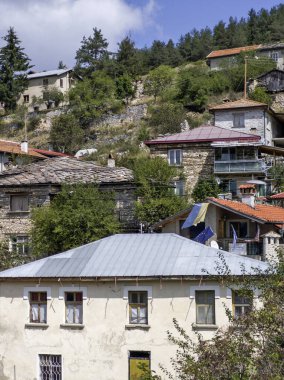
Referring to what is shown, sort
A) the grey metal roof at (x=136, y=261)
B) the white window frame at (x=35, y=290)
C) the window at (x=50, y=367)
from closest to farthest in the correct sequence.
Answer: the grey metal roof at (x=136, y=261) < the window at (x=50, y=367) < the white window frame at (x=35, y=290)

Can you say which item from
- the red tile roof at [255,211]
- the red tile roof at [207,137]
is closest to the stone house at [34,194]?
the red tile roof at [207,137]

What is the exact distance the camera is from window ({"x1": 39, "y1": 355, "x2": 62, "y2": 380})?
985 inches

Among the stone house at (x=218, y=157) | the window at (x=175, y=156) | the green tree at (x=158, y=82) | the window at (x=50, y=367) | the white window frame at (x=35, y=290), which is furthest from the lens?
the green tree at (x=158, y=82)

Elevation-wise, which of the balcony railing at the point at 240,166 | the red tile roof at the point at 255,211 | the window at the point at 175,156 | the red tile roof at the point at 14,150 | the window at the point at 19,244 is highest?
the red tile roof at the point at 14,150

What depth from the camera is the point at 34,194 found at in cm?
4234

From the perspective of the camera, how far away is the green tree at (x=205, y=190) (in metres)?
46.2

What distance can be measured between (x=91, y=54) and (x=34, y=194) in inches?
2470

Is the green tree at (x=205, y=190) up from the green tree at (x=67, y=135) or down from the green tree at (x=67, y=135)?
down

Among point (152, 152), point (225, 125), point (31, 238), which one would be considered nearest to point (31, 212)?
point (31, 238)

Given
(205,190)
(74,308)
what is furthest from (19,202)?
(74,308)

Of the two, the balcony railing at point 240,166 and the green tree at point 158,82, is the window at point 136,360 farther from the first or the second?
the green tree at point 158,82

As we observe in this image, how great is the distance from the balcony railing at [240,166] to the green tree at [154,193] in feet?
14.6

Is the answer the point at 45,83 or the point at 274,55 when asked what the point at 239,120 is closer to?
the point at 274,55

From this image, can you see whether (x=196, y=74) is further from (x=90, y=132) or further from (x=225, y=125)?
(x=225, y=125)
